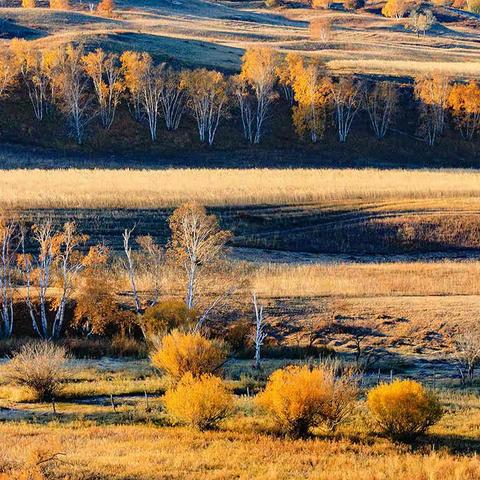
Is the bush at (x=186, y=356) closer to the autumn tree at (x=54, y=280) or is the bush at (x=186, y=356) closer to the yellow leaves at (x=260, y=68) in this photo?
the autumn tree at (x=54, y=280)

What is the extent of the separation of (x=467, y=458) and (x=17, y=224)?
36.5m

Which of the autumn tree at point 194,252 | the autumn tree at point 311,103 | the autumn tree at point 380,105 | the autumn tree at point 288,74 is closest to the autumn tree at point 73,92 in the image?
the autumn tree at point 288,74

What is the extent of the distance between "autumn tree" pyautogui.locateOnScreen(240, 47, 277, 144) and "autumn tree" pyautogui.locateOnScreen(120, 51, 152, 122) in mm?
11295

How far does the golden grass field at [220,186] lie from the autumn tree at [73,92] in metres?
15.3

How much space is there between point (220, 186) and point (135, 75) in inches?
1091

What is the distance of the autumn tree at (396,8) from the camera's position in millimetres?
186625

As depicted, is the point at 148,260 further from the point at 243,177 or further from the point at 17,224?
the point at 243,177

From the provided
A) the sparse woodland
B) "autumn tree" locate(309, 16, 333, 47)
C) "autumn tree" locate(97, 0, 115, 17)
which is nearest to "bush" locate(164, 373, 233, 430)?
the sparse woodland

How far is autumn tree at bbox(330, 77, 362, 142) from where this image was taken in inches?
3521

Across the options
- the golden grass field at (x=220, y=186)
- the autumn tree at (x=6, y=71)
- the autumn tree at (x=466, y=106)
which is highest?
the autumn tree at (x=6, y=71)

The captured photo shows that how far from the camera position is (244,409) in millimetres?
24750

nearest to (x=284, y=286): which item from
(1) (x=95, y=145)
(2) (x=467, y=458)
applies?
(2) (x=467, y=458)

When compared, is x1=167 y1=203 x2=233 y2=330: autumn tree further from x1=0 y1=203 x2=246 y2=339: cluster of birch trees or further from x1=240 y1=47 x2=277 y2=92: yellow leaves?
x1=240 y1=47 x2=277 y2=92: yellow leaves

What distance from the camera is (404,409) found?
2130 cm
